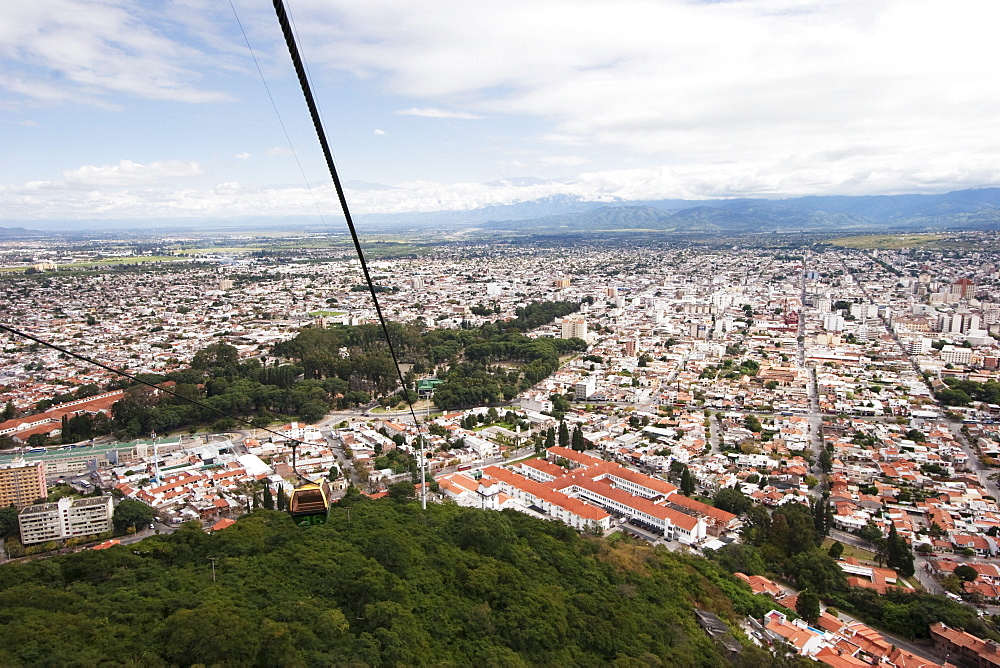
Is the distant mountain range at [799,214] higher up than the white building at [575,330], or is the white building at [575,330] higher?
the distant mountain range at [799,214]

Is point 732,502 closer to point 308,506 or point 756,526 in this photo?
point 756,526

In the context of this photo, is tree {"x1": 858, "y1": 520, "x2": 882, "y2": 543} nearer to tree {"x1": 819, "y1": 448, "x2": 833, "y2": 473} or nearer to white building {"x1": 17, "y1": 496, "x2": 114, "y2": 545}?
tree {"x1": 819, "y1": 448, "x2": 833, "y2": 473}

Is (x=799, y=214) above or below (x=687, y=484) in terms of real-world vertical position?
above

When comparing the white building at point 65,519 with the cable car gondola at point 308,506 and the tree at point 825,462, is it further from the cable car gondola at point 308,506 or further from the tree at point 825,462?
the tree at point 825,462

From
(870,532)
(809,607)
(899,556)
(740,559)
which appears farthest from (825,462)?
(809,607)

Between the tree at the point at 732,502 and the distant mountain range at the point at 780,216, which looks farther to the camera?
the distant mountain range at the point at 780,216

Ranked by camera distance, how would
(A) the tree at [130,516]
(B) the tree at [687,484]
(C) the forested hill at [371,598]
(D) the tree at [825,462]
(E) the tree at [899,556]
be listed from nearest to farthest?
(C) the forested hill at [371,598] → (E) the tree at [899,556] → (A) the tree at [130,516] → (B) the tree at [687,484] → (D) the tree at [825,462]

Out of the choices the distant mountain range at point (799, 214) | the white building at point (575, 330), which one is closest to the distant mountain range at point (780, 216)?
the distant mountain range at point (799, 214)
